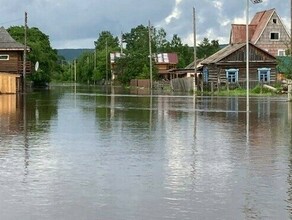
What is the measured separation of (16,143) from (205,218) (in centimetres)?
947

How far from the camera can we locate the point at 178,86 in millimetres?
80438

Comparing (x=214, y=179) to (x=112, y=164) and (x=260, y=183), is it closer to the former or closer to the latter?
(x=260, y=183)

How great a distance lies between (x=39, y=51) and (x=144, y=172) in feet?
251

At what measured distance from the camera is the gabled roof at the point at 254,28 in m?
87.1

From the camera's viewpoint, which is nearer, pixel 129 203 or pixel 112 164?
pixel 129 203

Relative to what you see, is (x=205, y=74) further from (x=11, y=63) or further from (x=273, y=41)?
(x=11, y=63)

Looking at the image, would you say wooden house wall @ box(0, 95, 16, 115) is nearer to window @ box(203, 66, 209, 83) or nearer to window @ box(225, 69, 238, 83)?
window @ box(225, 69, 238, 83)

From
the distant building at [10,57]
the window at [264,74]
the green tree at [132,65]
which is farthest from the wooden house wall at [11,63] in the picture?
the green tree at [132,65]

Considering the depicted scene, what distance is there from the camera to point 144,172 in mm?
12586

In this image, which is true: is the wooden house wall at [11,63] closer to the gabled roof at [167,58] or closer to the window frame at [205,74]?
the window frame at [205,74]

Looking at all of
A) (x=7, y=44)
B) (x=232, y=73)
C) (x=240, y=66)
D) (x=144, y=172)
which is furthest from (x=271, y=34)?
(x=144, y=172)

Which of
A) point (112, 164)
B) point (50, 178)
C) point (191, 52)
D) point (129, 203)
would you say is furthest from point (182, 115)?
point (191, 52)

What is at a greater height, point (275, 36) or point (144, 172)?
point (275, 36)

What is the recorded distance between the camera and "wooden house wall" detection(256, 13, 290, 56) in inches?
3541
